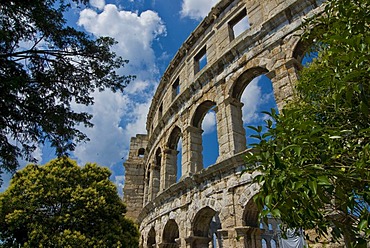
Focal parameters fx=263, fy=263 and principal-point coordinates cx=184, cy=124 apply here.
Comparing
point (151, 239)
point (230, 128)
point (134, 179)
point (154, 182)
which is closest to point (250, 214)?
point (230, 128)

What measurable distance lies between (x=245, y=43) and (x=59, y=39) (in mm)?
6525

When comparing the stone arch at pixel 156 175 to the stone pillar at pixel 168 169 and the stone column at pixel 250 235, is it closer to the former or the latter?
the stone pillar at pixel 168 169

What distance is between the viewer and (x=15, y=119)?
5.14 meters

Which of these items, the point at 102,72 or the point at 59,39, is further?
the point at 102,72

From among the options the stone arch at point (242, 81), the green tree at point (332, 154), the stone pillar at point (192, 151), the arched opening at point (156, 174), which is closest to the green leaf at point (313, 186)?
the green tree at point (332, 154)

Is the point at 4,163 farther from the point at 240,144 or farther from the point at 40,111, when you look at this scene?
the point at 240,144

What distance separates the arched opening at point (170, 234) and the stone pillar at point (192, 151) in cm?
240

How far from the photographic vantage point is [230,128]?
9062 millimetres

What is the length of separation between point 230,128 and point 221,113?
2.81 ft

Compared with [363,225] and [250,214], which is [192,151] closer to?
[250,214]

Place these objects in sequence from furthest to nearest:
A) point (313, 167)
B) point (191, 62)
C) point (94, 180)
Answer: point (191, 62) < point (94, 180) < point (313, 167)

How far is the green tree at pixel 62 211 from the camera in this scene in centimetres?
778

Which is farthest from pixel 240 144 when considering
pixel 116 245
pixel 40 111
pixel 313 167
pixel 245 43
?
pixel 313 167

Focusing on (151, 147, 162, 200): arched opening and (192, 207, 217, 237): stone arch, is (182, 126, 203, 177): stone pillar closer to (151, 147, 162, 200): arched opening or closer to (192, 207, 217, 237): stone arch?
(192, 207, 217, 237): stone arch
